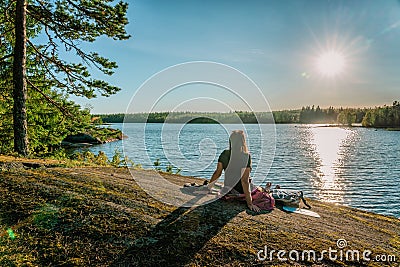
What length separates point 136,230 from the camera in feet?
15.6

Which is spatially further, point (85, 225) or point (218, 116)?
point (218, 116)

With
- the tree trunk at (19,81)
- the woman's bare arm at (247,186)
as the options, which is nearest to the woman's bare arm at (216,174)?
the woman's bare arm at (247,186)

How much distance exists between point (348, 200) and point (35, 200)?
61.1 ft

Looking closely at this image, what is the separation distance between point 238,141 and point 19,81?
30.7 ft

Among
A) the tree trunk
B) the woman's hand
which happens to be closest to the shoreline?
the woman's hand

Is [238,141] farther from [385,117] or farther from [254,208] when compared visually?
[385,117]

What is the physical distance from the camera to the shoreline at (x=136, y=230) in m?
4.16

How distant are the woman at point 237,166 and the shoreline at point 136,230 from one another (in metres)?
0.42

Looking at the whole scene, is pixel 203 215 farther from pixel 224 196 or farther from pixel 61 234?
pixel 61 234

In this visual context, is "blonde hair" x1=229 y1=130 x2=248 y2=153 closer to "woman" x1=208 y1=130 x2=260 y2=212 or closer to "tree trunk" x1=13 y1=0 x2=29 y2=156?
"woman" x1=208 y1=130 x2=260 y2=212

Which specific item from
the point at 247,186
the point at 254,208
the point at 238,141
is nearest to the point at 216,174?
the point at 247,186

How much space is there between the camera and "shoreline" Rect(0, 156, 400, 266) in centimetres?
416

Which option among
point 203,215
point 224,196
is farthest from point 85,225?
point 224,196

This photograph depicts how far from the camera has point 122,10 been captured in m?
11.6
